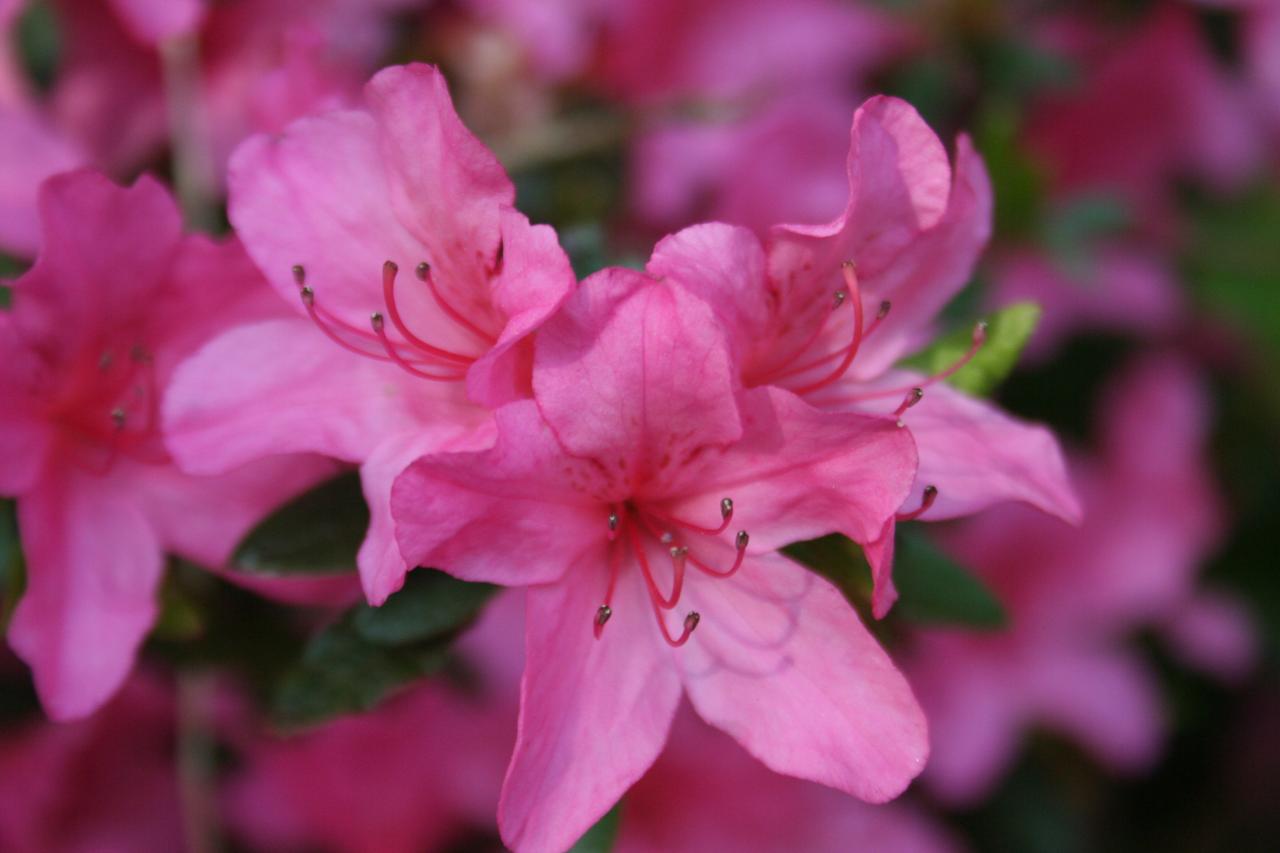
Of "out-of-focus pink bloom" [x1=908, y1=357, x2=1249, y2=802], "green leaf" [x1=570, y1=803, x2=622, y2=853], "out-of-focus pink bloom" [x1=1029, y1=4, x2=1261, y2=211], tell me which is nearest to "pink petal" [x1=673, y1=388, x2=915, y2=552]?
"green leaf" [x1=570, y1=803, x2=622, y2=853]

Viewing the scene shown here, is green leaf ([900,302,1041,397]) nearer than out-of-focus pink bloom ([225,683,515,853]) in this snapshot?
Yes

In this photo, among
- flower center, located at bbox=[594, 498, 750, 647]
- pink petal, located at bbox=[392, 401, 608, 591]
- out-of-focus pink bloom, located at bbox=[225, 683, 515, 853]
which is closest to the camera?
pink petal, located at bbox=[392, 401, 608, 591]

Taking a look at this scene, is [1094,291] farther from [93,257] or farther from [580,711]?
[93,257]

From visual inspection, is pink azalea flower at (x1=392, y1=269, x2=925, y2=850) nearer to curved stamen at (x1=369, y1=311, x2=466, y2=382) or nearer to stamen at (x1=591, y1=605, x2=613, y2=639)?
stamen at (x1=591, y1=605, x2=613, y2=639)

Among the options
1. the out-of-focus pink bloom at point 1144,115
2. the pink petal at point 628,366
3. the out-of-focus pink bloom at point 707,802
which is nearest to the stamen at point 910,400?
the pink petal at point 628,366

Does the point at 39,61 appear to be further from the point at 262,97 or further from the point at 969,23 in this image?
the point at 969,23

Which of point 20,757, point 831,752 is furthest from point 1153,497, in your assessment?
point 20,757

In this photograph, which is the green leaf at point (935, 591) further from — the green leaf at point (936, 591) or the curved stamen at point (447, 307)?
the curved stamen at point (447, 307)
